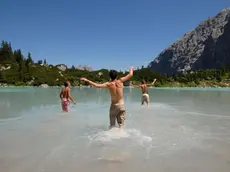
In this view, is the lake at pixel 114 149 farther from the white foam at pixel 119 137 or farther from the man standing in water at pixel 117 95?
the man standing in water at pixel 117 95

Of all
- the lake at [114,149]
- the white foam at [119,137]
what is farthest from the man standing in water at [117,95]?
the lake at [114,149]

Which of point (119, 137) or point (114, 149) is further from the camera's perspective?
point (119, 137)

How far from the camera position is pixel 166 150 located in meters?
7.05

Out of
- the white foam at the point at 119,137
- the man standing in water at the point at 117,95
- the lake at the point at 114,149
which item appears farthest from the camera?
the man standing in water at the point at 117,95

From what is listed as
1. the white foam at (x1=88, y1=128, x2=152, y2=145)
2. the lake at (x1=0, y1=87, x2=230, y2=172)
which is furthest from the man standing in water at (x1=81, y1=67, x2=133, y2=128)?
the lake at (x1=0, y1=87, x2=230, y2=172)

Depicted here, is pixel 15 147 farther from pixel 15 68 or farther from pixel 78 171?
pixel 15 68

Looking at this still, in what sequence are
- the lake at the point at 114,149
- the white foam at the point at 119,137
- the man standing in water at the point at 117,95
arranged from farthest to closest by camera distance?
the man standing in water at the point at 117,95 → the white foam at the point at 119,137 → the lake at the point at 114,149

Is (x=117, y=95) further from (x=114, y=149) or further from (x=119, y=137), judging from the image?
(x=114, y=149)

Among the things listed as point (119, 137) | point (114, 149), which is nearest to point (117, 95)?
point (119, 137)

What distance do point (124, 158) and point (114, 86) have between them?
3315 millimetres

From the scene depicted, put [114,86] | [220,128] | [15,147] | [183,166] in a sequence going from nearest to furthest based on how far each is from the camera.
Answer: [183,166] < [15,147] < [114,86] < [220,128]

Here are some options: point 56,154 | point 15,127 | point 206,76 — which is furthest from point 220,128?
point 206,76

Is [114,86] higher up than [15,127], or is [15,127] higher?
[114,86]

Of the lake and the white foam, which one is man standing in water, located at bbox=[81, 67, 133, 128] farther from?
the lake
